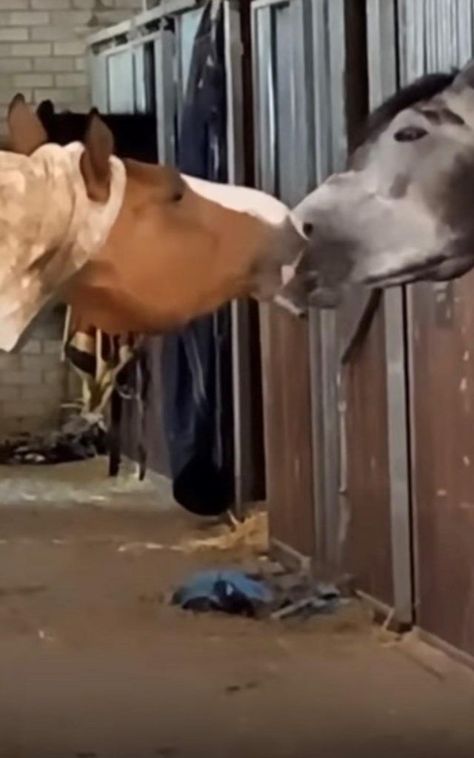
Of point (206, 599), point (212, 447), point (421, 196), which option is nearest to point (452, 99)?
point (421, 196)

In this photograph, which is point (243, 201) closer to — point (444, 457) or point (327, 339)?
point (444, 457)

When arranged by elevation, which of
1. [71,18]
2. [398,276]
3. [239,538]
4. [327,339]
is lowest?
[239,538]

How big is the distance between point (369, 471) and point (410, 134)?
1896mm

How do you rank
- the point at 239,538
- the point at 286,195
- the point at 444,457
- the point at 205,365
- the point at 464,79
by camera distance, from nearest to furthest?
the point at 464,79 < the point at 444,457 < the point at 286,195 < the point at 239,538 < the point at 205,365

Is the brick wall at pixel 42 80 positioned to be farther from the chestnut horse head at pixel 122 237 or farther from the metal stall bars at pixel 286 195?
the chestnut horse head at pixel 122 237

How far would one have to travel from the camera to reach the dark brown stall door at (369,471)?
4.27 m

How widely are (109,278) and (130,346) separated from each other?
5260 millimetres

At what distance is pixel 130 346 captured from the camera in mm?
6965

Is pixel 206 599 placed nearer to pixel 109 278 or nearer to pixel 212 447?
pixel 212 447

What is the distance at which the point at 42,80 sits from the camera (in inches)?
342

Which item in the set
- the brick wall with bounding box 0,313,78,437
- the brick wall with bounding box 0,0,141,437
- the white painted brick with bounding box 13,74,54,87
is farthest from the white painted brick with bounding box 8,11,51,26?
the brick wall with bounding box 0,313,78,437

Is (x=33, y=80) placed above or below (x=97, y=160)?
above

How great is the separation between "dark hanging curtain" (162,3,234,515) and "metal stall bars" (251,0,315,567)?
49 centimetres

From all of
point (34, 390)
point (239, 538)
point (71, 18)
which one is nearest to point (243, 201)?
point (239, 538)
